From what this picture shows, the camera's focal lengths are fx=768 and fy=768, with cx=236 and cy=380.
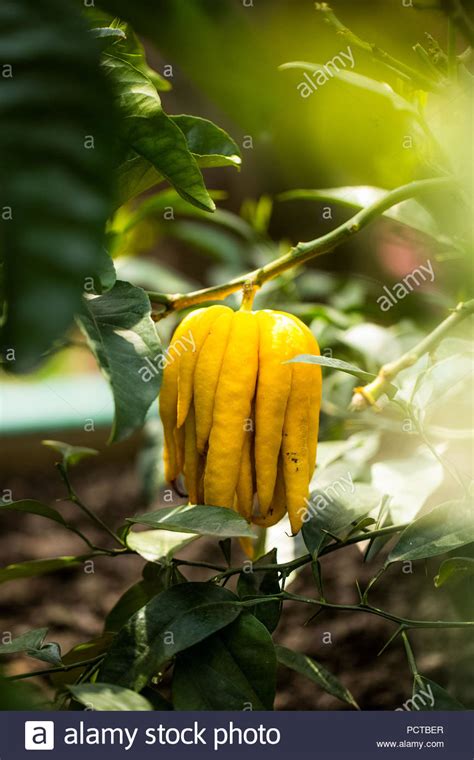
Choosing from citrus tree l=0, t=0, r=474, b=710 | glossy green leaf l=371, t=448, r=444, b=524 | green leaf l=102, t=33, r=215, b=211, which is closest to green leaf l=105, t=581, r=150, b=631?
citrus tree l=0, t=0, r=474, b=710

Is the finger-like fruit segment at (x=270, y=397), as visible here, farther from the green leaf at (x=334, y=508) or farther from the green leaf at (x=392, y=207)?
the green leaf at (x=392, y=207)

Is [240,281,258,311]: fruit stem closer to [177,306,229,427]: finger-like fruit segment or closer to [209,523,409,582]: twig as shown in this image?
[177,306,229,427]: finger-like fruit segment

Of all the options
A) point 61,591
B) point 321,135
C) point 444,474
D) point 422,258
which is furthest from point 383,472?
point 61,591

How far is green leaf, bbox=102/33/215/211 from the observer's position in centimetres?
44

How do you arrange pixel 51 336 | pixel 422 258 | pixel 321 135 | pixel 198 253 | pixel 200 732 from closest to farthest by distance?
pixel 51 336
pixel 200 732
pixel 321 135
pixel 422 258
pixel 198 253

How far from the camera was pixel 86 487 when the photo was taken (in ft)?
4.97

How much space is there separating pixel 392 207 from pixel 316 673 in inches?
17.5

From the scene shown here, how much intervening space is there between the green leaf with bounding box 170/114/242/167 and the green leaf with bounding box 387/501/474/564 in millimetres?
290

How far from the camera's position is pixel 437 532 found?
1.76 ft

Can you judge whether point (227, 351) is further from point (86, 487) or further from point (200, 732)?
point (86, 487)

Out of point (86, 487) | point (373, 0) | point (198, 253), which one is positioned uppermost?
point (373, 0)

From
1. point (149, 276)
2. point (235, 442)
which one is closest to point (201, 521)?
point (235, 442)

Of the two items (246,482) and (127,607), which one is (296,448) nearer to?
(246,482)

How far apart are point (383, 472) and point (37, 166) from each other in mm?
565
